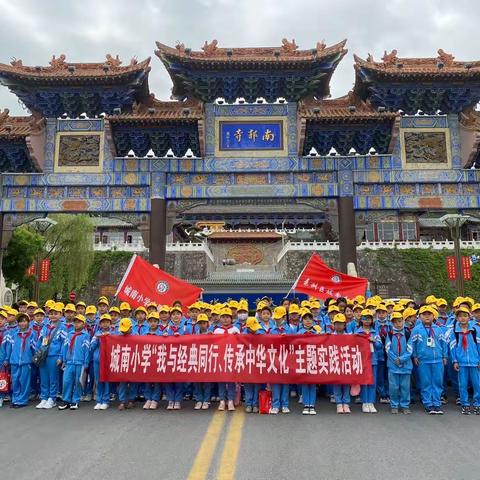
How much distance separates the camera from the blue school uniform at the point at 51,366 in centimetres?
790

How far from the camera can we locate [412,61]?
15398 mm

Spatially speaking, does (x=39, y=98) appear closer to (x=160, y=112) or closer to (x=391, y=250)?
(x=160, y=112)

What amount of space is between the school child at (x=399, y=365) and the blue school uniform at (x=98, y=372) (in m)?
4.16

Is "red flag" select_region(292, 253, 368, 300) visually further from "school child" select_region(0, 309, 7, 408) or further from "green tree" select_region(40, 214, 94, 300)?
"green tree" select_region(40, 214, 94, 300)

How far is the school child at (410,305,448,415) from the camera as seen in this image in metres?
7.29

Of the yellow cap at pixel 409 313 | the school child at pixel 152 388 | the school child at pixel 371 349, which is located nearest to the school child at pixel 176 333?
the school child at pixel 152 388

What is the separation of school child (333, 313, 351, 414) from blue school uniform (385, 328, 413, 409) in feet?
2.05

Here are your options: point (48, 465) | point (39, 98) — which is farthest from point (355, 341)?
point (39, 98)

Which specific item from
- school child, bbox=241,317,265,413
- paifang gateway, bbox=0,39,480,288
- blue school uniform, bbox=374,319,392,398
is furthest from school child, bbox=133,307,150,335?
paifang gateway, bbox=0,39,480,288

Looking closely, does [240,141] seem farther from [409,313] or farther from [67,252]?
[67,252]

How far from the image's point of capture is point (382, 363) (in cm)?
802

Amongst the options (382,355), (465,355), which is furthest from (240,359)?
(465,355)

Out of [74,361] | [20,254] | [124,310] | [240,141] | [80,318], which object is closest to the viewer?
[74,361]

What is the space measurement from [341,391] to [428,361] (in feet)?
4.31
